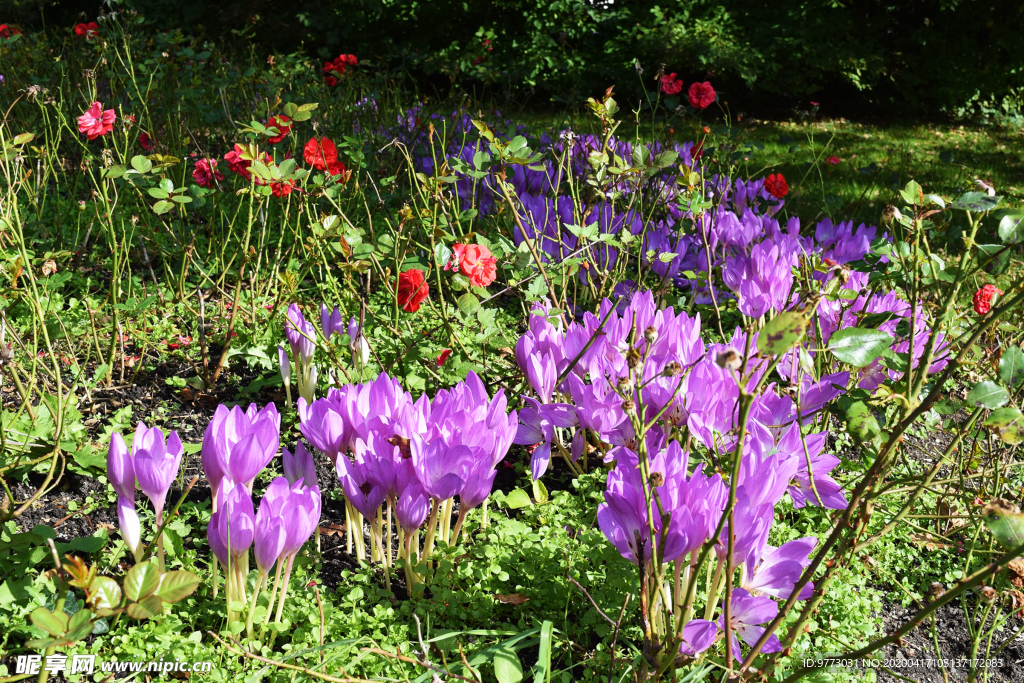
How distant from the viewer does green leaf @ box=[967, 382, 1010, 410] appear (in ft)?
3.93

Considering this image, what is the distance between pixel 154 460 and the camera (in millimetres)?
1429

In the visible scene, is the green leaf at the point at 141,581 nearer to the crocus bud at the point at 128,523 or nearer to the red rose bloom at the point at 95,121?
the crocus bud at the point at 128,523

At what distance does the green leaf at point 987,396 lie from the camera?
1.20 metres

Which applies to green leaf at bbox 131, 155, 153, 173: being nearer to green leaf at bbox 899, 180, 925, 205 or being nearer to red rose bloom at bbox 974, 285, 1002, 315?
green leaf at bbox 899, 180, 925, 205

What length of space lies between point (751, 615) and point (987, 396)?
1.75 feet

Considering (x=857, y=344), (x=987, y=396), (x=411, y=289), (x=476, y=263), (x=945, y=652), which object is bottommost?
(x=945, y=652)

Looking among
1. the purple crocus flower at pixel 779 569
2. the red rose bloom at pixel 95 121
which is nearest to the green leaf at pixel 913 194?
the purple crocus flower at pixel 779 569

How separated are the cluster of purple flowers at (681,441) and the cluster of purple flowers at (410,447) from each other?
229 millimetres

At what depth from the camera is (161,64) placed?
5.20 meters

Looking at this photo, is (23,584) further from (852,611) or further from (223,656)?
(852,611)

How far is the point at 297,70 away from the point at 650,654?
798 cm

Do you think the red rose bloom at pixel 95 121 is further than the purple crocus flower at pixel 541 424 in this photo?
Yes

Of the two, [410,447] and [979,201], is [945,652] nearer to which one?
[979,201]

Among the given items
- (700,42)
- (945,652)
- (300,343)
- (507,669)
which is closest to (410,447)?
(507,669)
